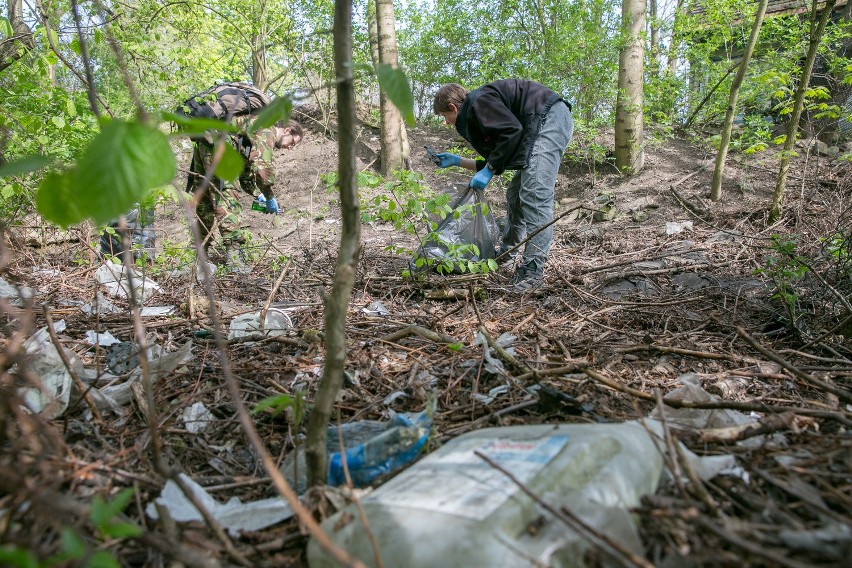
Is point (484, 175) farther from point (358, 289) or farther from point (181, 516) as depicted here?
point (181, 516)

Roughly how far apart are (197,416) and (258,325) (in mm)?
935

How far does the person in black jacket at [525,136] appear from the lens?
3826mm

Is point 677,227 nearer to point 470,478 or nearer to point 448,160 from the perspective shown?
point 448,160

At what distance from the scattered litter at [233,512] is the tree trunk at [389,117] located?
21.5 ft

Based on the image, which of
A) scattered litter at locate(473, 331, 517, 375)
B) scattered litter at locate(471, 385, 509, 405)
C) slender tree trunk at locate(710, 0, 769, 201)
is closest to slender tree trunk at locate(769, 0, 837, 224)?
slender tree trunk at locate(710, 0, 769, 201)

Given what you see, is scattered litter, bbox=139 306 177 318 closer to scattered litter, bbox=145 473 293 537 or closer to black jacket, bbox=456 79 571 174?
scattered litter, bbox=145 473 293 537

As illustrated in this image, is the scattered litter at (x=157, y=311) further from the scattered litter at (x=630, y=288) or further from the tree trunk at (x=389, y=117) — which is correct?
the tree trunk at (x=389, y=117)

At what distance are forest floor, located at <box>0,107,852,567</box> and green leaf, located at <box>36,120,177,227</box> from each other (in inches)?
8.3

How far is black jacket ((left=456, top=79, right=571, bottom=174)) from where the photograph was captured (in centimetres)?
383

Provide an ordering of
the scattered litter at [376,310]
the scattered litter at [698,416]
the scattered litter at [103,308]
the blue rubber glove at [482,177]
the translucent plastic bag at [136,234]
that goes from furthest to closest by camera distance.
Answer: the blue rubber glove at [482,177] < the translucent plastic bag at [136,234] < the scattered litter at [376,310] < the scattered litter at [103,308] < the scattered litter at [698,416]

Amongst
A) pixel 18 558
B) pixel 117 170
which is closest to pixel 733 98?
pixel 117 170

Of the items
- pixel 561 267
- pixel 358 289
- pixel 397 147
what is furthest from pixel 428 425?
pixel 397 147

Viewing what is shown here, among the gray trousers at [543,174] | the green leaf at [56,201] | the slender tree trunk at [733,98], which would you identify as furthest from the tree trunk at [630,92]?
the green leaf at [56,201]

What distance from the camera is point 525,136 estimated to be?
3955mm
